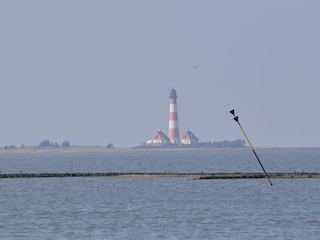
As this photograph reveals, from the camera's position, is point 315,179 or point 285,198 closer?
point 285,198

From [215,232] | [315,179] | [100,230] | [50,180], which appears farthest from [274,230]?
[50,180]

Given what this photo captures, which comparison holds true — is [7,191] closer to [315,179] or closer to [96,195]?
[96,195]

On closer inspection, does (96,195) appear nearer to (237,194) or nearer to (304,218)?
(237,194)

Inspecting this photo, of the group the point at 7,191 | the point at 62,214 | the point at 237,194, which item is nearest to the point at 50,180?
the point at 7,191

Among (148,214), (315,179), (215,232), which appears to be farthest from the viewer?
(315,179)

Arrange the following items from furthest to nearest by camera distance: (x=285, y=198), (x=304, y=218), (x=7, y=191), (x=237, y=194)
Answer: (x=7, y=191) → (x=237, y=194) → (x=285, y=198) → (x=304, y=218)

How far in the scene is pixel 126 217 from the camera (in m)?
64.4

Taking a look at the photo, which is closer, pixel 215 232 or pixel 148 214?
pixel 215 232

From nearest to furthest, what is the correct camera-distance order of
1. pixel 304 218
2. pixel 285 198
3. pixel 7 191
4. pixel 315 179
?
pixel 304 218 → pixel 285 198 → pixel 7 191 → pixel 315 179

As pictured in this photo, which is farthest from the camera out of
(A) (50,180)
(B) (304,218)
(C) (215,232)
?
(A) (50,180)

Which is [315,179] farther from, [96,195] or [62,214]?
[62,214]

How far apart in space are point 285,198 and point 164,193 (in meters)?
12.2

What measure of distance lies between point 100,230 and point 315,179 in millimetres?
54821

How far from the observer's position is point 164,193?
87.3 metres
